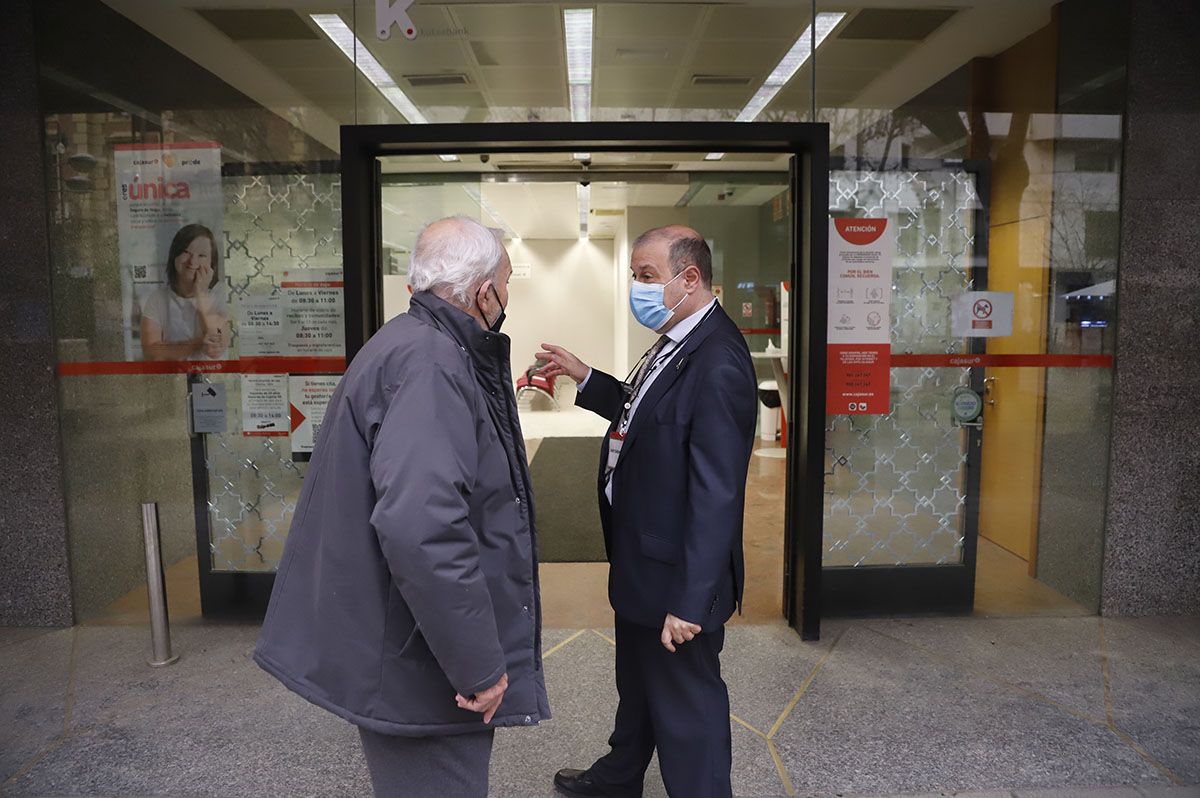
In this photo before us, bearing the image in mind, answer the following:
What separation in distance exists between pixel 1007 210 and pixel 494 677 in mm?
3267

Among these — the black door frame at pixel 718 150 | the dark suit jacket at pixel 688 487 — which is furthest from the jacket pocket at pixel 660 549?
the black door frame at pixel 718 150

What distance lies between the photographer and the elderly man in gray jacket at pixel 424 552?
55.1 inches

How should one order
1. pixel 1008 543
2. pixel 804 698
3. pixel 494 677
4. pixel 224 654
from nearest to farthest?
pixel 494 677 → pixel 804 698 → pixel 224 654 → pixel 1008 543

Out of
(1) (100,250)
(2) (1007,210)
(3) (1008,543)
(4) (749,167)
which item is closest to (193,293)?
(1) (100,250)

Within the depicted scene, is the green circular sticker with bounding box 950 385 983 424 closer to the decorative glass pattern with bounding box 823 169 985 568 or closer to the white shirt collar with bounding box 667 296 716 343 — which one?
the decorative glass pattern with bounding box 823 169 985 568

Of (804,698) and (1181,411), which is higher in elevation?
(1181,411)

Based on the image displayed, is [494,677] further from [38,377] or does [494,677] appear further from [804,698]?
[38,377]

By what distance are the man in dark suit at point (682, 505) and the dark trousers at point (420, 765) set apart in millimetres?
564

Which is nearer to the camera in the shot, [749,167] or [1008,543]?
[1008,543]

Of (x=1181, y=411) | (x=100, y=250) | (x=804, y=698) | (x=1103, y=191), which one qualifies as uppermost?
(x=1103, y=191)

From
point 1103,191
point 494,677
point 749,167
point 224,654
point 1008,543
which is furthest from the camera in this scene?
point 749,167

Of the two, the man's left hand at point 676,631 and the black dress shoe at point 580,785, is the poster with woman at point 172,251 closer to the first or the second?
the black dress shoe at point 580,785

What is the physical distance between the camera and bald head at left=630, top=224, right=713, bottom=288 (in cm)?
213

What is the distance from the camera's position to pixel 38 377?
3.51 m
